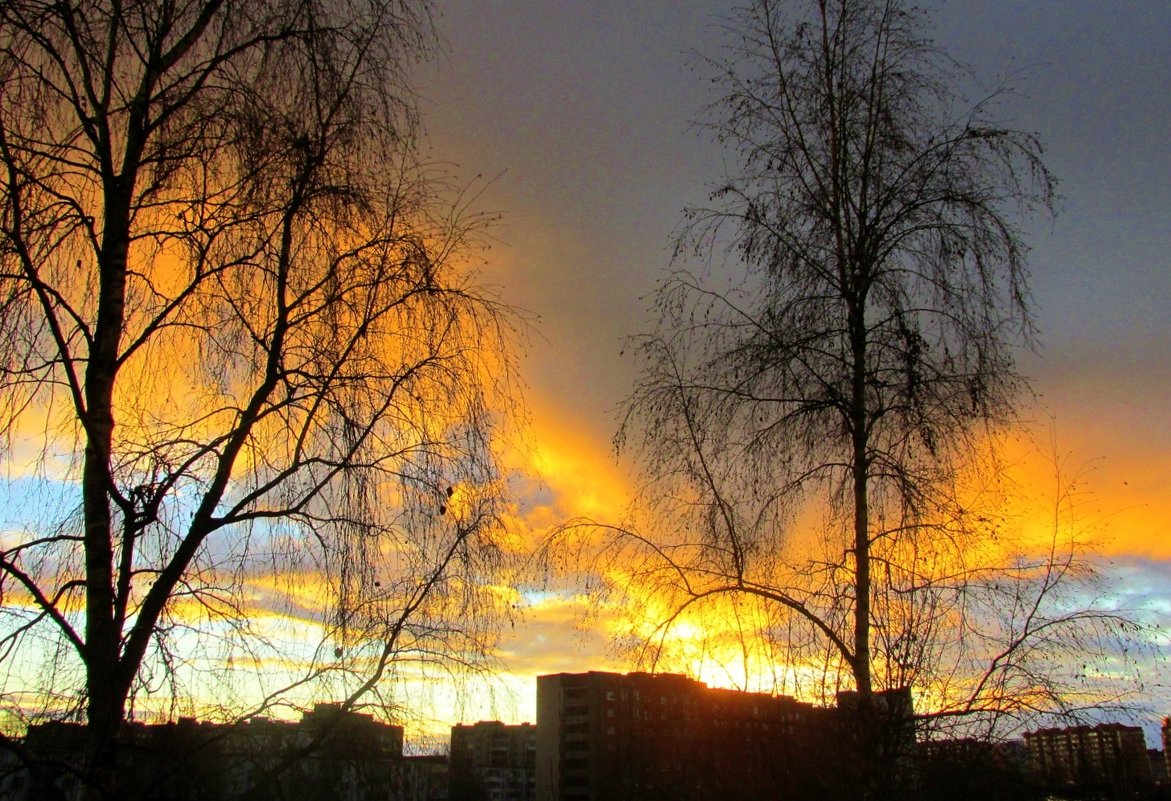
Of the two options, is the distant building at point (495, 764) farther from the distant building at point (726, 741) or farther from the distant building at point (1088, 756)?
the distant building at point (1088, 756)

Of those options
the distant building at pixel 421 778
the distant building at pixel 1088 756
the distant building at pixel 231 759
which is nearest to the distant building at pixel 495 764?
the distant building at pixel 421 778

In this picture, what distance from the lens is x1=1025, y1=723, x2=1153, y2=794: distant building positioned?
596cm

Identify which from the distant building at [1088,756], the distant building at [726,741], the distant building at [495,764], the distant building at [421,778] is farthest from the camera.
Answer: the distant building at [495,764]

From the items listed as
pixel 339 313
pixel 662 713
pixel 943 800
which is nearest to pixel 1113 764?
pixel 943 800

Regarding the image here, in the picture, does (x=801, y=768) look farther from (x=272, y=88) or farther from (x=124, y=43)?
(x=124, y=43)

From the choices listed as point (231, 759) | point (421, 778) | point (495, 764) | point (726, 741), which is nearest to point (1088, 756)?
point (726, 741)

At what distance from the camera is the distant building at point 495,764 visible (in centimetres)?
694

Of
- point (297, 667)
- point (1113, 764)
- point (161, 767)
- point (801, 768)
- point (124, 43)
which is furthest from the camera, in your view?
point (801, 768)

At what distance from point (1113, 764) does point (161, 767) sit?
229 inches

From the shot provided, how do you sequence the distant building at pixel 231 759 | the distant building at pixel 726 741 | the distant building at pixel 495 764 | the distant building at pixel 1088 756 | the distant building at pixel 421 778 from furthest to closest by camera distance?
the distant building at pixel 495 764 → the distant building at pixel 726 741 → the distant building at pixel 1088 756 → the distant building at pixel 421 778 → the distant building at pixel 231 759

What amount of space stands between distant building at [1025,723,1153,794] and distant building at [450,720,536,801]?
360 cm

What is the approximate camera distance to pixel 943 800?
225 inches

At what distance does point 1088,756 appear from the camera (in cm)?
608

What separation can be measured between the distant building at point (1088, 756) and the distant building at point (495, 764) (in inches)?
142
